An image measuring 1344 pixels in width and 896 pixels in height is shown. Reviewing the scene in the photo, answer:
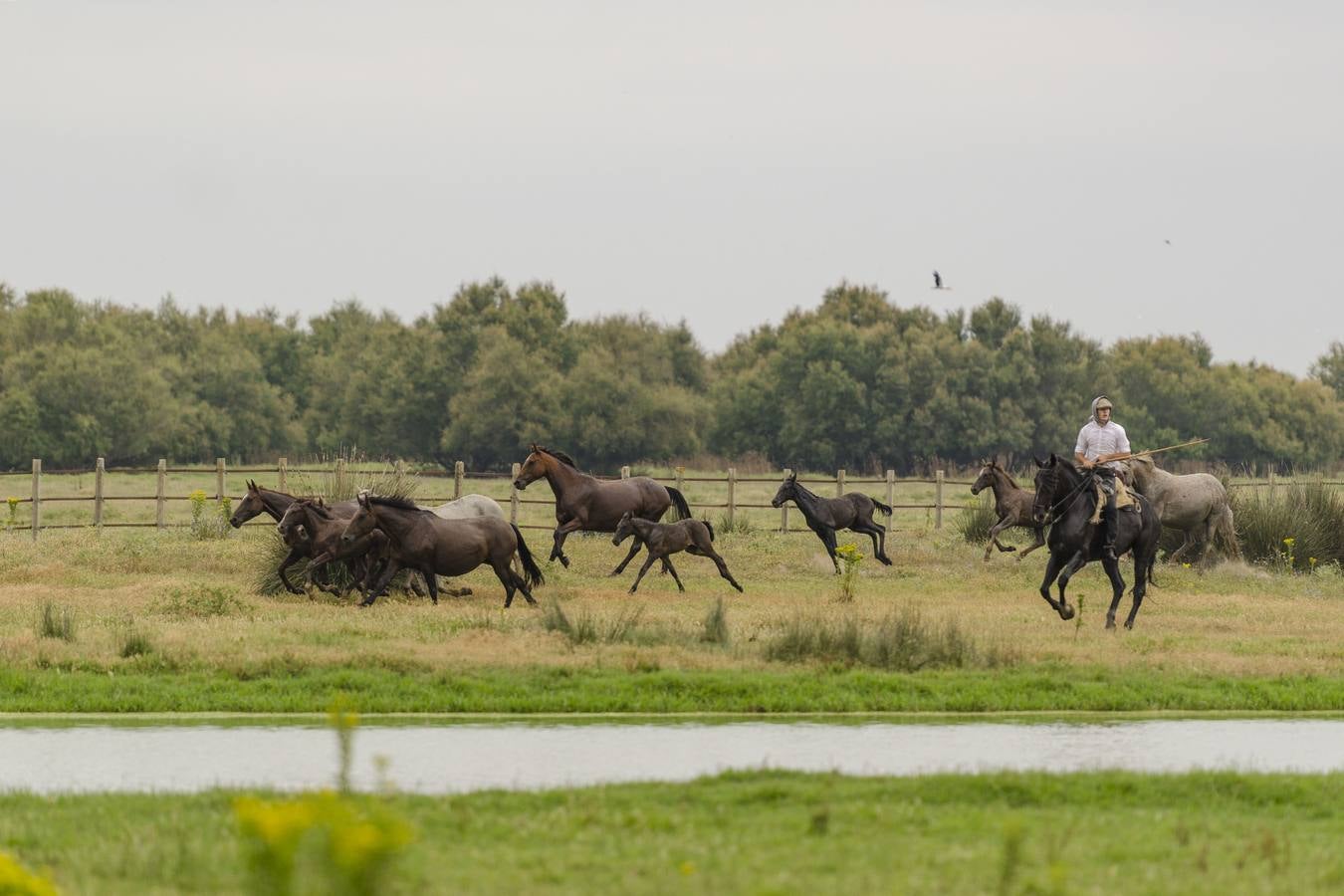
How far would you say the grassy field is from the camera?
14602mm

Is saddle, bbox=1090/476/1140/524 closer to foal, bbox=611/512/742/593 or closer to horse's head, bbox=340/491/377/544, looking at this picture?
foal, bbox=611/512/742/593

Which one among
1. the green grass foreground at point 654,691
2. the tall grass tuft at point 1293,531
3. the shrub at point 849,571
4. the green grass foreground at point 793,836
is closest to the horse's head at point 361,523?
the shrub at point 849,571

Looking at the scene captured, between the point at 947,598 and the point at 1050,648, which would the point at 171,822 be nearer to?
the point at 1050,648

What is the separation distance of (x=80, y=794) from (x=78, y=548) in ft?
59.3

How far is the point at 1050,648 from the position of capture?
1722 cm

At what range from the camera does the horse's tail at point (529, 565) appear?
21.9 metres

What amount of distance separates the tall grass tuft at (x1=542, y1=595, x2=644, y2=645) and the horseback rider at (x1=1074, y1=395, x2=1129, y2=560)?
5.37 meters

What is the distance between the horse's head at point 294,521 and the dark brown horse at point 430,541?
93cm

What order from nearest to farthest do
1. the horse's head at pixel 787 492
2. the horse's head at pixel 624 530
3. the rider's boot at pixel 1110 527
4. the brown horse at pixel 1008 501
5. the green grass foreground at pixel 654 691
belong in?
the green grass foreground at pixel 654 691
the rider's boot at pixel 1110 527
the horse's head at pixel 624 530
the horse's head at pixel 787 492
the brown horse at pixel 1008 501

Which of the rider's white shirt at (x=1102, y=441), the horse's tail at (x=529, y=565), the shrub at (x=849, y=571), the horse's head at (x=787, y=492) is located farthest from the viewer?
the horse's head at (x=787, y=492)

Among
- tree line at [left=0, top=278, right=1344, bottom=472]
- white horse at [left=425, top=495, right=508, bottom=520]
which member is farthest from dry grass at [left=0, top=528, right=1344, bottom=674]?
tree line at [left=0, top=278, right=1344, bottom=472]

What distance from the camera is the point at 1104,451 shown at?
2109 cm

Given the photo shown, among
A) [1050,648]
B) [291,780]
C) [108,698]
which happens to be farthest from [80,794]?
[1050,648]

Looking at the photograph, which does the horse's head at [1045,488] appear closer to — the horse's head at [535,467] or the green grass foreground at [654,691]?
the green grass foreground at [654,691]
